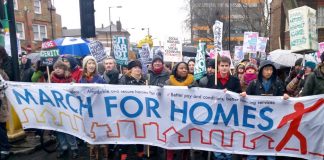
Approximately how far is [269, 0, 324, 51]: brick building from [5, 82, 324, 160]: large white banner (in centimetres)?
1358

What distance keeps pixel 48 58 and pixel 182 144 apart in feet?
10.5

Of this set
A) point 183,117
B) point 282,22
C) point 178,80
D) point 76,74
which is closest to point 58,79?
point 76,74

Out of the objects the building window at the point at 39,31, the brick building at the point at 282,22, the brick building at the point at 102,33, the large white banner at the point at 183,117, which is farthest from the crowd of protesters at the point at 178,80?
the brick building at the point at 102,33

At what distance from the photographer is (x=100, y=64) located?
798cm

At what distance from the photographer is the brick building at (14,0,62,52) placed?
1317 inches

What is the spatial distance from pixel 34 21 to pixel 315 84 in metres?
34.9

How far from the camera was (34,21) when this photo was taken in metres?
35.3

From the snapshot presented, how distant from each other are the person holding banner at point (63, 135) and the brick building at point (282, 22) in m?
13.9

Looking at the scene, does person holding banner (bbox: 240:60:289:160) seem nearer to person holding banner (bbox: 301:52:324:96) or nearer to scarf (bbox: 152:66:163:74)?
person holding banner (bbox: 301:52:324:96)

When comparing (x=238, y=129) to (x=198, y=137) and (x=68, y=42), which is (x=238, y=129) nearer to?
(x=198, y=137)

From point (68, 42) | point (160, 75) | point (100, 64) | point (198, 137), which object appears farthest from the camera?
point (68, 42)

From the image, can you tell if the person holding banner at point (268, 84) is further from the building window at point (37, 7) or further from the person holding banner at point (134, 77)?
the building window at point (37, 7)

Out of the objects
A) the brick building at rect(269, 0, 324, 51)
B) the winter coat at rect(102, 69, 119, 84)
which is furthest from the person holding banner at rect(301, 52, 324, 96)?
the brick building at rect(269, 0, 324, 51)

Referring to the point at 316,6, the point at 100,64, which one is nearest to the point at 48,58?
the point at 100,64
